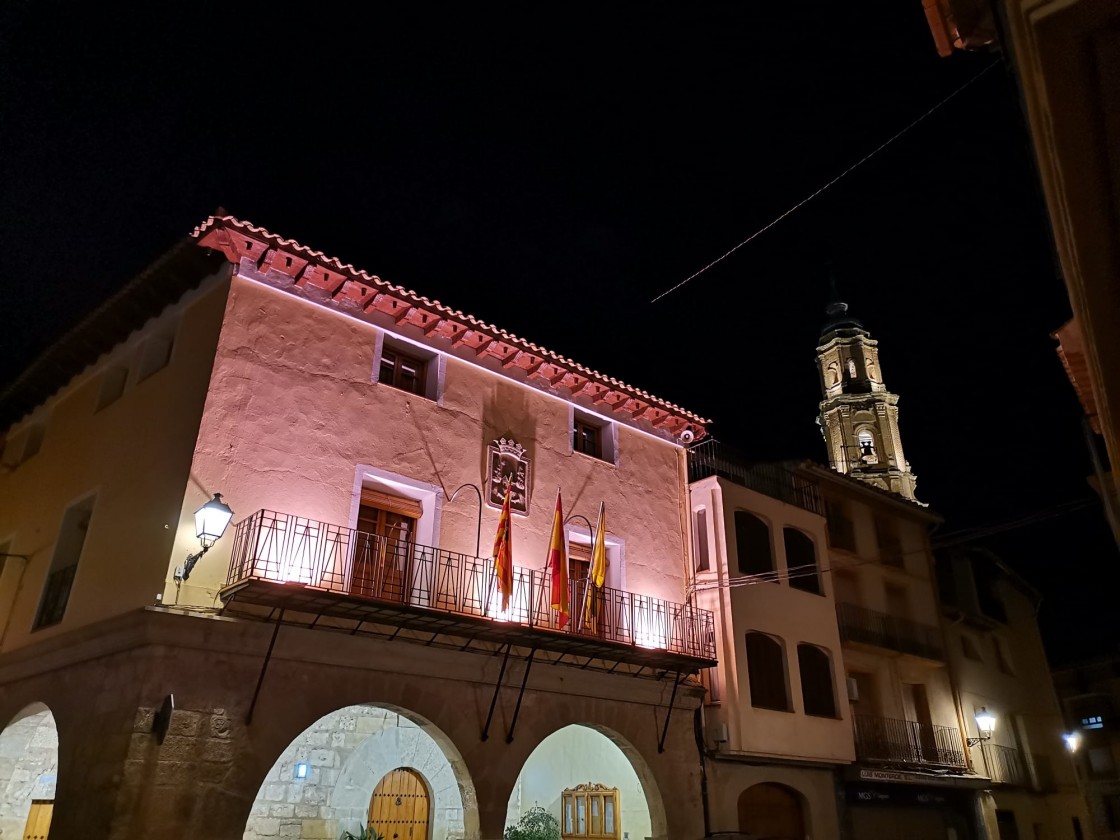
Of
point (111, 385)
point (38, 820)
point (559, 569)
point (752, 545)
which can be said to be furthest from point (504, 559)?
point (38, 820)

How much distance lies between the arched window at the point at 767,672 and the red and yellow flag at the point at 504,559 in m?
6.89

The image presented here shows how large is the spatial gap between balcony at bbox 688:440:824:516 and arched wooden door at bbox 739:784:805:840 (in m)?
6.68

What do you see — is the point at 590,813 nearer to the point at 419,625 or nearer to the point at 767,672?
the point at 767,672

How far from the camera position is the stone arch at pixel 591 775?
15070 millimetres

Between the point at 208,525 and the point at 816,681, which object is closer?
the point at 208,525

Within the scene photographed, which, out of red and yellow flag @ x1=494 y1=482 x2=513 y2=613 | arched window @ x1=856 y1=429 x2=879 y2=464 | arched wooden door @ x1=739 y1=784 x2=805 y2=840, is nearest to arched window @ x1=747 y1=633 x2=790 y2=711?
arched wooden door @ x1=739 y1=784 x2=805 y2=840

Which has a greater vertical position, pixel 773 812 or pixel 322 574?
pixel 322 574

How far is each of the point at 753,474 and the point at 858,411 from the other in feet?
93.9

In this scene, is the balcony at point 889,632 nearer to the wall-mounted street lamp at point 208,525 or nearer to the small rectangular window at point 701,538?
the small rectangular window at point 701,538

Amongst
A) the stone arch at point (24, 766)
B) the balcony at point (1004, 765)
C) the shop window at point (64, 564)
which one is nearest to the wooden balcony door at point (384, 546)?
the shop window at point (64, 564)

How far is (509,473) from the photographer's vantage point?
596 inches

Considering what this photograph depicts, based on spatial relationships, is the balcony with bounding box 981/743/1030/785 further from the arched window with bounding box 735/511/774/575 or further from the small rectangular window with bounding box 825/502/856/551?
the arched window with bounding box 735/511/774/575

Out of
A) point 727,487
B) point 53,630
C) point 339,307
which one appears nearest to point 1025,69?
point 339,307

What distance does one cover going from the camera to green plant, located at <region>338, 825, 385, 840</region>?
13219 mm
